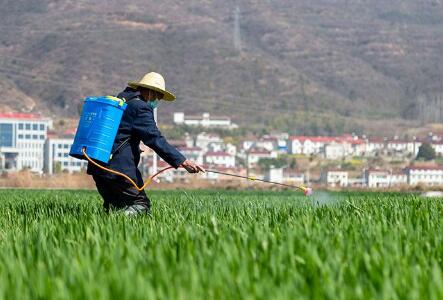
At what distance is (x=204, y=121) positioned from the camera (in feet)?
421

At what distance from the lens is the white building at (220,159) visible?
4349 inches

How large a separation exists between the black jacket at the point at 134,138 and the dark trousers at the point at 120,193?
0.08m

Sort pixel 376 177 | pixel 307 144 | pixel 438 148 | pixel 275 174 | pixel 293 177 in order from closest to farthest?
pixel 376 177 < pixel 293 177 < pixel 275 174 < pixel 438 148 < pixel 307 144

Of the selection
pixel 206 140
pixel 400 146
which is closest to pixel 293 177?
pixel 400 146

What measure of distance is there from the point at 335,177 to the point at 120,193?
284ft

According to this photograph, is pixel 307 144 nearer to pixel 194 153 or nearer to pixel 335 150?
pixel 335 150

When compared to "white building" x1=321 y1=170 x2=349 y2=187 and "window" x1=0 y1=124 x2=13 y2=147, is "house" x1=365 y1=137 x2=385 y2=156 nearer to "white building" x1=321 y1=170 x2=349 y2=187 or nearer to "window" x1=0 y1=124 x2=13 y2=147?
"white building" x1=321 y1=170 x2=349 y2=187

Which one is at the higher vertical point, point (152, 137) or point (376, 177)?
point (152, 137)

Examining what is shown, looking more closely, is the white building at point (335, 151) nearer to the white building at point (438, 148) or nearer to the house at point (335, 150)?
the house at point (335, 150)

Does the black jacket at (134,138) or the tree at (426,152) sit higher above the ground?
the black jacket at (134,138)

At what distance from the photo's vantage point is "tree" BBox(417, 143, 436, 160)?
113 m

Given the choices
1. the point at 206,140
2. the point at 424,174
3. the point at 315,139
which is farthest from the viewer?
the point at 206,140

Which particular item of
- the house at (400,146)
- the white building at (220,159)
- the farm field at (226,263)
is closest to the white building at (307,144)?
the house at (400,146)

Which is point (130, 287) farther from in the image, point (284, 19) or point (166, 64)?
point (284, 19)
